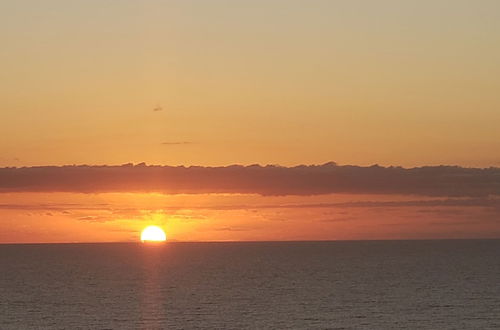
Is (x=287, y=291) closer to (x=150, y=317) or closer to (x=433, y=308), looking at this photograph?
(x=433, y=308)

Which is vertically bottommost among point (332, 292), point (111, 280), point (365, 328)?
point (365, 328)

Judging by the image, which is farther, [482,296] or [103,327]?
[482,296]

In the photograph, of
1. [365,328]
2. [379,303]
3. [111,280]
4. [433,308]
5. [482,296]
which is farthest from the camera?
[111,280]

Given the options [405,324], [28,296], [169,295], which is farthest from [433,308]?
[28,296]

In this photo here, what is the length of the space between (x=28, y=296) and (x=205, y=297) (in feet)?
89.7

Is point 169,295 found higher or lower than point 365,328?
higher

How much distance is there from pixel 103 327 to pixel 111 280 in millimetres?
81620

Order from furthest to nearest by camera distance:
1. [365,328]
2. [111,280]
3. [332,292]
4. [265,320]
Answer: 1. [111,280]
2. [332,292]
3. [265,320]
4. [365,328]

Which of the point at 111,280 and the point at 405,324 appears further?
the point at 111,280

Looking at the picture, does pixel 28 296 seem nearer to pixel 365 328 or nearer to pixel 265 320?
pixel 265 320

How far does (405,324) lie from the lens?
91.3m

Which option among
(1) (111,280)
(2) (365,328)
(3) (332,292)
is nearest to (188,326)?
(2) (365,328)

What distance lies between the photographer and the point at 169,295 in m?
131

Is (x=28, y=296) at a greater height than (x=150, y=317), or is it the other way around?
(x=28, y=296)
